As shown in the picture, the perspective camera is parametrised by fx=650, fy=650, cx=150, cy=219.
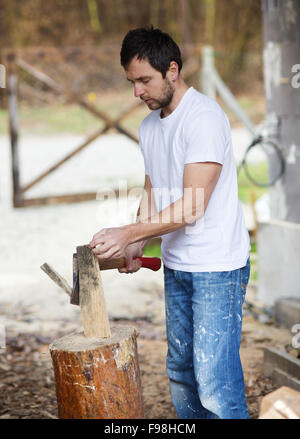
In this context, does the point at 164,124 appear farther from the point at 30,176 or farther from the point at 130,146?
the point at 130,146

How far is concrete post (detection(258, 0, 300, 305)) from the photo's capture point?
16.9 feet

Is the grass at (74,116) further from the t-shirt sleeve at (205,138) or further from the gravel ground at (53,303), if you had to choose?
the t-shirt sleeve at (205,138)

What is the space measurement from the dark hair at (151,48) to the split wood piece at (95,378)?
124 cm

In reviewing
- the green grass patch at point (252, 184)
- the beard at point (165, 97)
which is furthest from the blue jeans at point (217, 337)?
the green grass patch at point (252, 184)

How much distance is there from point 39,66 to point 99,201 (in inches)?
516

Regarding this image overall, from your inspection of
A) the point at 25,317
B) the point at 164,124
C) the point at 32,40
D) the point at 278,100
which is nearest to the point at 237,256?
the point at 164,124

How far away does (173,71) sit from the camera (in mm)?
2852

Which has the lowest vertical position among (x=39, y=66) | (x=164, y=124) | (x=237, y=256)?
(x=237, y=256)

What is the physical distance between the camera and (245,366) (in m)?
4.48

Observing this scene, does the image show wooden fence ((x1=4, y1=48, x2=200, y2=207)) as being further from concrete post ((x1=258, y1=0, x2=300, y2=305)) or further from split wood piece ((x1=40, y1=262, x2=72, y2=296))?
split wood piece ((x1=40, y1=262, x2=72, y2=296))

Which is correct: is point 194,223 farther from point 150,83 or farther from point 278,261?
point 278,261
